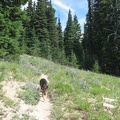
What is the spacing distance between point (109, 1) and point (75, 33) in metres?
35.6

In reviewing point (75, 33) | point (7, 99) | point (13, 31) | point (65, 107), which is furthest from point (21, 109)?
point (75, 33)

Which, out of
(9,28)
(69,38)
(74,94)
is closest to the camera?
(74,94)

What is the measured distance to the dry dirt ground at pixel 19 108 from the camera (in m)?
→ 10.7

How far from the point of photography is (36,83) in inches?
567

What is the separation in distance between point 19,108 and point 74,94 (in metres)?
2.97

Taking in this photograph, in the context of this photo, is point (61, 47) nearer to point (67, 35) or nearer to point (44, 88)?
point (67, 35)

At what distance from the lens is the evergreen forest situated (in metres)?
19.3

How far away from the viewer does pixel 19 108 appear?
36.9 ft

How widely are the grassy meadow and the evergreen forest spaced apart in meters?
4.68

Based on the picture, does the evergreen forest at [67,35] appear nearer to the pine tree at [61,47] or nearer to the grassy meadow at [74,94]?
the pine tree at [61,47]

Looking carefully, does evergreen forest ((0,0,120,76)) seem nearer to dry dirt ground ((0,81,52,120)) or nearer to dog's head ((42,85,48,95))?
dry dirt ground ((0,81,52,120))

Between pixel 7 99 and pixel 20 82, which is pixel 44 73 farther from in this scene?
pixel 7 99

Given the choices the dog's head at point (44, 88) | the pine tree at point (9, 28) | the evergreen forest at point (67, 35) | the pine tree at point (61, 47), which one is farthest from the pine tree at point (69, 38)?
the dog's head at point (44, 88)

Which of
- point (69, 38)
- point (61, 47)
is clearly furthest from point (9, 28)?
point (61, 47)
